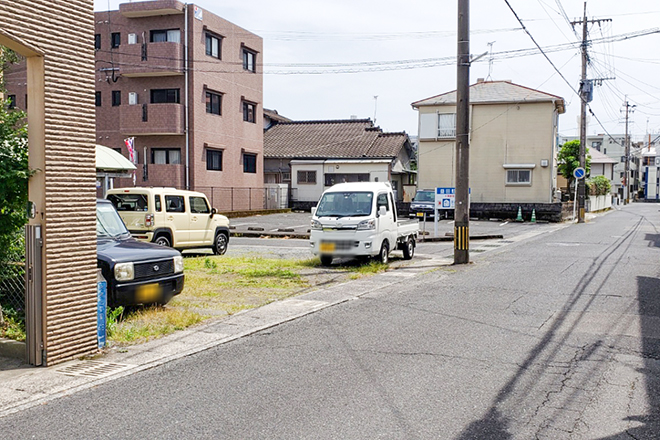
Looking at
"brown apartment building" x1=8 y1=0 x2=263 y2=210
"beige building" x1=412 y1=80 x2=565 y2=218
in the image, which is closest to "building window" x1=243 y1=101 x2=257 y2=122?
"brown apartment building" x1=8 y1=0 x2=263 y2=210

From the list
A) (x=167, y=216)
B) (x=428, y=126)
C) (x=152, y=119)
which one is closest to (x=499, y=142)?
(x=428, y=126)

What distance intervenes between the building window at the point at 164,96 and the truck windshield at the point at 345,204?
19.8m

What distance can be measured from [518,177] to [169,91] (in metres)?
22.8

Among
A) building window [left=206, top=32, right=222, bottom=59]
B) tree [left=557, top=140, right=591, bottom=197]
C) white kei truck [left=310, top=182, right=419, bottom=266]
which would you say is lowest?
white kei truck [left=310, top=182, right=419, bottom=266]

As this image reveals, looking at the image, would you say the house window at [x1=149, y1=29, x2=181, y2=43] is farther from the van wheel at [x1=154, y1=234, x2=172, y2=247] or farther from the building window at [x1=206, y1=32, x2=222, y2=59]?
the van wheel at [x1=154, y1=234, x2=172, y2=247]

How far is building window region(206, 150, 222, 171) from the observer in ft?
112

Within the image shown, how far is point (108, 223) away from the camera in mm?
9859

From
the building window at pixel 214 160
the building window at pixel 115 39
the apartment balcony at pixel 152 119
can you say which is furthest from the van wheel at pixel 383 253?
the building window at pixel 115 39

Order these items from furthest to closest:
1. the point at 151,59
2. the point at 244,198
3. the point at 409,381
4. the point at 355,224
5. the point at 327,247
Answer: the point at 244,198 → the point at 151,59 → the point at 327,247 → the point at 355,224 → the point at 409,381

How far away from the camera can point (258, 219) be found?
34.2 m

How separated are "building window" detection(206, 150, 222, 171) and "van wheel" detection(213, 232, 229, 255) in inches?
665

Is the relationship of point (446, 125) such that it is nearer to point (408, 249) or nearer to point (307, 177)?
point (307, 177)

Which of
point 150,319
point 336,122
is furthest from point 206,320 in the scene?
point 336,122

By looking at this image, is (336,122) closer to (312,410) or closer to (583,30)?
(583,30)
